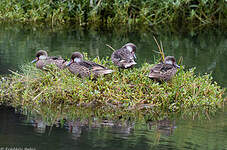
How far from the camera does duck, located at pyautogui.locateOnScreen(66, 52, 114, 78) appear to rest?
1034 centimetres

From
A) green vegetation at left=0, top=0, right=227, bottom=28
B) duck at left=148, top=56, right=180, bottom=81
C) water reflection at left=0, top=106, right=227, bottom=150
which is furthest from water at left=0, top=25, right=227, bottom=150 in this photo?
green vegetation at left=0, top=0, right=227, bottom=28

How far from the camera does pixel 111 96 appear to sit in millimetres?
9922

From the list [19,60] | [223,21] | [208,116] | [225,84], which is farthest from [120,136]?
[223,21]

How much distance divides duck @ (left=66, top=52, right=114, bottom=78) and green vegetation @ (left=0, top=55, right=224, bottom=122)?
142mm

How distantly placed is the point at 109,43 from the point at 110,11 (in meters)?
5.63

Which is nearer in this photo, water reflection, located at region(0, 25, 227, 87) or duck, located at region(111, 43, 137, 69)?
duck, located at region(111, 43, 137, 69)

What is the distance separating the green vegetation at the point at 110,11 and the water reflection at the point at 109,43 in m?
1.37

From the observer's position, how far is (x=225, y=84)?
12.2 metres

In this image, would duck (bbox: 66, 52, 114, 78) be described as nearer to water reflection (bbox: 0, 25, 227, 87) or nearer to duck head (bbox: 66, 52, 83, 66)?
duck head (bbox: 66, 52, 83, 66)

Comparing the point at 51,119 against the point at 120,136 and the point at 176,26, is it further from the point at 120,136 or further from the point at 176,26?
the point at 176,26

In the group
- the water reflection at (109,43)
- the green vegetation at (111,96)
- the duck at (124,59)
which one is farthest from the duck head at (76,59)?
the water reflection at (109,43)

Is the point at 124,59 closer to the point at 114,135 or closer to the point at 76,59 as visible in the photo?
the point at 76,59

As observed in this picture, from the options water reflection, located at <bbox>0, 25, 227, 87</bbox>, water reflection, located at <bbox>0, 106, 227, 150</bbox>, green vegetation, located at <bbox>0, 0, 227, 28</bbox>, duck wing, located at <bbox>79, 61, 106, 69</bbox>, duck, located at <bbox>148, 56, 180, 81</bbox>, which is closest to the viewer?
water reflection, located at <bbox>0, 106, 227, 150</bbox>

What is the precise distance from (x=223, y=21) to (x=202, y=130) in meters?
16.4
